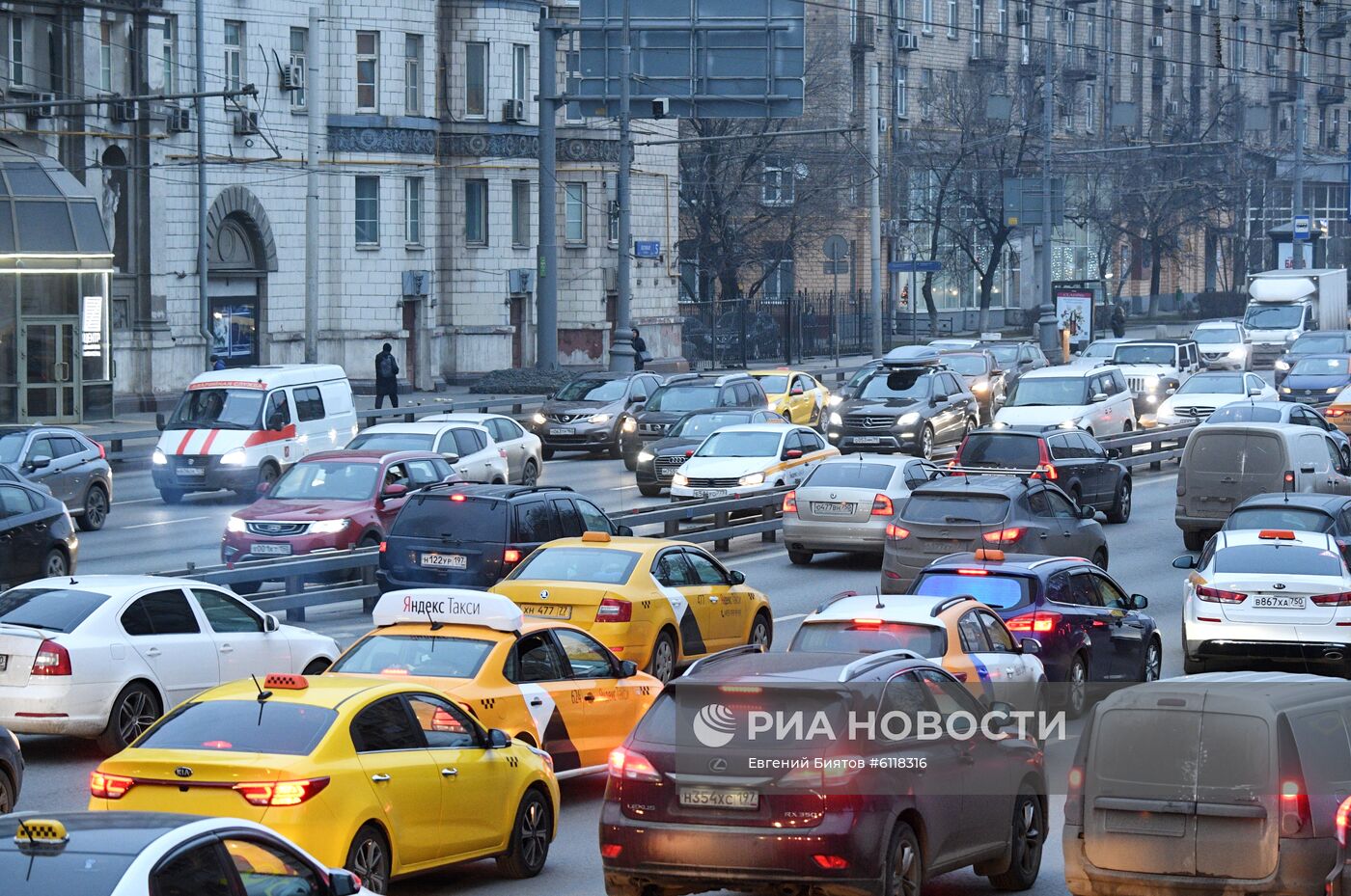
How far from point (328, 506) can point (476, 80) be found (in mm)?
37939

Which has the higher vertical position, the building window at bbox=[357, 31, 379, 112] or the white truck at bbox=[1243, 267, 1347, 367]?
the building window at bbox=[357, 31, 379, 112]

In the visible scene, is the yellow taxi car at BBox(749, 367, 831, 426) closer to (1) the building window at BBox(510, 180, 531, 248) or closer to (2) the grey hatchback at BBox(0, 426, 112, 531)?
(2) the grey hatchback at BBox(0, 426, 112, 531)

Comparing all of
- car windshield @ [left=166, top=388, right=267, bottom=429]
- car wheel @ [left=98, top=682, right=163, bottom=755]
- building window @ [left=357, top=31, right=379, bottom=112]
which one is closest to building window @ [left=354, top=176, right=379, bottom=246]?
building window @ [left=357, top=31, right=379, bottom=112]

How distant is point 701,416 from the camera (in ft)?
116

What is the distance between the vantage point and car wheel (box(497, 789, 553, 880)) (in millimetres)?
11773

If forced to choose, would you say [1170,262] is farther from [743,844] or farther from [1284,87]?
[743,844]

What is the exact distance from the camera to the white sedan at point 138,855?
654 cm

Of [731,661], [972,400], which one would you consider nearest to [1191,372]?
[972,400]

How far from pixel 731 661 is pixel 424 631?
3424mm

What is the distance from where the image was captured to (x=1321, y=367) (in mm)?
48281

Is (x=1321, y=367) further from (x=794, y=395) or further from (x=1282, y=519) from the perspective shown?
(x=1282, y=519)

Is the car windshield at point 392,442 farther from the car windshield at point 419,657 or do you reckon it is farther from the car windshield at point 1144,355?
the car windshield at point 1144,355

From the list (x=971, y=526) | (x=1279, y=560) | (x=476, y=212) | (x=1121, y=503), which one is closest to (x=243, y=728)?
(x=1279, y=560)

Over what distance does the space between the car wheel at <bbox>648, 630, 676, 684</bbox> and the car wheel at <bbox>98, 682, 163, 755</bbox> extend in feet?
14.1
